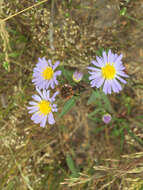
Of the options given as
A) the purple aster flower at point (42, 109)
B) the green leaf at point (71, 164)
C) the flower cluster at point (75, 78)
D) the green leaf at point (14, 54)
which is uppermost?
the green leaf at point (14, 54)

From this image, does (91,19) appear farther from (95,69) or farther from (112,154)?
(112,154)

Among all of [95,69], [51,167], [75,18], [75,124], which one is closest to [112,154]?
[75,124]

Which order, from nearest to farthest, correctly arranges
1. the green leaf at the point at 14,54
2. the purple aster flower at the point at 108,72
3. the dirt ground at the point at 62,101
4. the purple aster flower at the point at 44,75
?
the purple aster flower at the point at 108,72
the purple aster flower at the point at 44,75
the dirt ground at the point at 62,101
the green leaf at the point at 14,54

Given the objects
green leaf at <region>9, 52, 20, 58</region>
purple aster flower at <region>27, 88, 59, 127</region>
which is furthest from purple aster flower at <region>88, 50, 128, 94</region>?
green leaf at <region>9, 52, 20, 58</region>

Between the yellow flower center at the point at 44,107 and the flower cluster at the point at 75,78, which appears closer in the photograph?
the flower cluster at the point at 75,78

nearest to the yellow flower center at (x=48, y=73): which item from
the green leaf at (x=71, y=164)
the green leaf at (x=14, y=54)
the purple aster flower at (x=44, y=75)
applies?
the purple aster flower at (x=44, y=75)

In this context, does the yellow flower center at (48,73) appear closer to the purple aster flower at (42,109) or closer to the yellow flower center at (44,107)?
the purple aster flower at (42,109)

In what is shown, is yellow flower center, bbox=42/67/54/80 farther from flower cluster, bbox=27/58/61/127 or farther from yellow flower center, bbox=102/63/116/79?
yellow flower center, bbox=102/63/116/79
